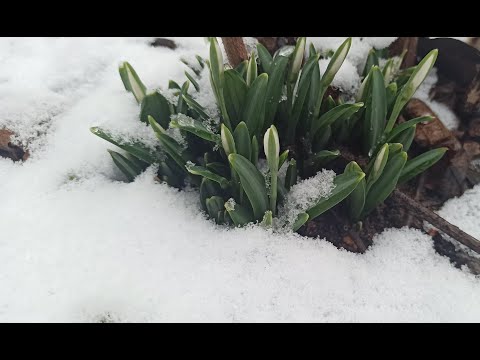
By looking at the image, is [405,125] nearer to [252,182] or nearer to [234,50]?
[252,182]

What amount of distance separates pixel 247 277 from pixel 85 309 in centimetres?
40

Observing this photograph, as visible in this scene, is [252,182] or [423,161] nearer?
[252,182]

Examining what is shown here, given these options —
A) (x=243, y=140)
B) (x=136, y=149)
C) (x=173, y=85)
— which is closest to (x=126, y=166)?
(x=136, y=149)

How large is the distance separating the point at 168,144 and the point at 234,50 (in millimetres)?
406

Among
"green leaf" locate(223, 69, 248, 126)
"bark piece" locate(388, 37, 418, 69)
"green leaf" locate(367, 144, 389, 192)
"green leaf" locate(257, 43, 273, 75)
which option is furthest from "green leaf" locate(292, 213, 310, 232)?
"bark piece" locate(388, 37, 418, 69)

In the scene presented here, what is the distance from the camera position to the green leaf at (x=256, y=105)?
3.58ft

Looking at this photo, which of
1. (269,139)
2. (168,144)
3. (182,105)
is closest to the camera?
(269,139)

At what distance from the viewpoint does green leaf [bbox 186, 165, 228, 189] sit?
1068 millimetres

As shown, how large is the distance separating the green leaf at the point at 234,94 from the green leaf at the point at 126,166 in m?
0.36

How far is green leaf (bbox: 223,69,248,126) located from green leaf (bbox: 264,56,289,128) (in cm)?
7

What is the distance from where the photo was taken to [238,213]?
1.12 m

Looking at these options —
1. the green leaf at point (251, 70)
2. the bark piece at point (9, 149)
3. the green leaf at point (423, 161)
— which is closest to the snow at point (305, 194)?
the green leaf at point (423, 161)

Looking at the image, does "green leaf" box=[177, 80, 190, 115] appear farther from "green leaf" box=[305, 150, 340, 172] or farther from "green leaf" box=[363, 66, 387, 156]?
"green leaf" box=[363, 66, 387, 156]

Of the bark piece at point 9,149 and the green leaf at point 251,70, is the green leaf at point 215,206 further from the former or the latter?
the bark piece at point 9,149
